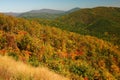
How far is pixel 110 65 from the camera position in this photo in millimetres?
108062

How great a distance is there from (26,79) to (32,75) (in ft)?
2.11

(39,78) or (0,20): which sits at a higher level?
(39,78)

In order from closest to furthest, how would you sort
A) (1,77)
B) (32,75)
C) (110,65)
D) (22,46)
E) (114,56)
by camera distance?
(1,77) → (32,75) → (22,46) → (110,65) → (114,56)

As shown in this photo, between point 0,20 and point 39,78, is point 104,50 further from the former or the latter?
point 39,78

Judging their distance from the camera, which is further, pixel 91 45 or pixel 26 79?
pixel 91 45

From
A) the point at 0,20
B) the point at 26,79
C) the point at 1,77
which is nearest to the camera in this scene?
the point at 1,77

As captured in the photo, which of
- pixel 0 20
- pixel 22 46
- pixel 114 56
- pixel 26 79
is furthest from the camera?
pixel 114 56

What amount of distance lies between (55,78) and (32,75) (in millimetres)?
893

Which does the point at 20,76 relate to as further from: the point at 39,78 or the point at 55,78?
the point at 55,78

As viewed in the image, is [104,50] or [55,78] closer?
[55,78]

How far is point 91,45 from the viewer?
466 feet

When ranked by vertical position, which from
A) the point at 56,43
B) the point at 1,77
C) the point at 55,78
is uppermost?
the point at 1,77

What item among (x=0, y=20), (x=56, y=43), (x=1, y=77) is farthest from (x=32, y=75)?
(x=0, y=20)

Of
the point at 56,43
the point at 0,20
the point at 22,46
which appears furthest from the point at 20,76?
the point at 0,20
